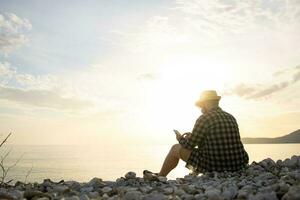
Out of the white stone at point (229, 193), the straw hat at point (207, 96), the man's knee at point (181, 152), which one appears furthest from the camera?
the straw hat at point (207, 96)

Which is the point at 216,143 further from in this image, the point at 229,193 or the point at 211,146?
the point at 229,193

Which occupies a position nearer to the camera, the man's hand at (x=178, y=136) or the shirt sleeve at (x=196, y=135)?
the shirt sleeve at (x=196, y=135)

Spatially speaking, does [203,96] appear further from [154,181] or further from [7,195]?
[7,195]

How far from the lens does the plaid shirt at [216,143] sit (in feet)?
30.3

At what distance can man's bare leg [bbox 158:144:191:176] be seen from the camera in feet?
31.1

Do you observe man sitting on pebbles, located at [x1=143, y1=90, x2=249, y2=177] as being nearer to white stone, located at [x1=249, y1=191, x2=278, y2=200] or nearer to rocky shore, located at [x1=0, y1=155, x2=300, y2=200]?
rocky shore, located at [x1=0, y1=155, x2=300, y2=200]

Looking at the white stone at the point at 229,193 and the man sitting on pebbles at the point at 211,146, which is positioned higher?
the man sitting on pebbles at the point at 211,146

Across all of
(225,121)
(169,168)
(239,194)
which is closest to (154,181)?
(169,168)

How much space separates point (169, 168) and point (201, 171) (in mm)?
695

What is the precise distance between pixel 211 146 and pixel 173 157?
89cm

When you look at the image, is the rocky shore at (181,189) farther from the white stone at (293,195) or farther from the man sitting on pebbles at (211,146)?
the man sitting on pebbles at (211,146)

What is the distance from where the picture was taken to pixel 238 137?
31.2 feet

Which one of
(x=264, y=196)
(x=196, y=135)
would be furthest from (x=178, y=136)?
(x=264, y=196)

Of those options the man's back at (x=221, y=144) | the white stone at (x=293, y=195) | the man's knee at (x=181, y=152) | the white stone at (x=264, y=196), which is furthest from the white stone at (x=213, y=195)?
the man's knee at (x=181, y=152)
